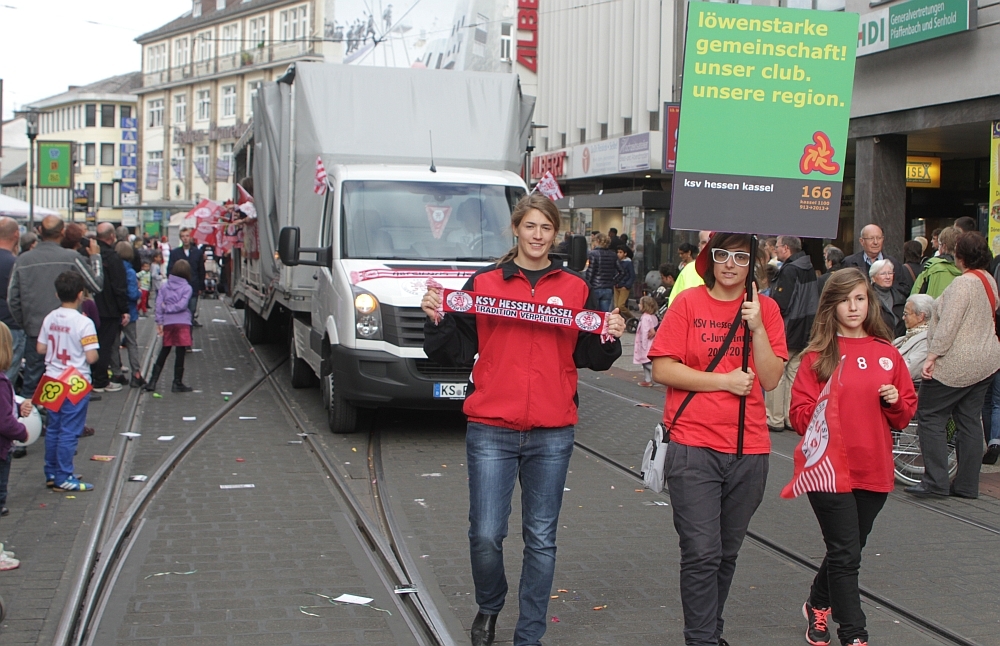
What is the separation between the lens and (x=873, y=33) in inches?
670

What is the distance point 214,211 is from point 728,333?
60.7 feet

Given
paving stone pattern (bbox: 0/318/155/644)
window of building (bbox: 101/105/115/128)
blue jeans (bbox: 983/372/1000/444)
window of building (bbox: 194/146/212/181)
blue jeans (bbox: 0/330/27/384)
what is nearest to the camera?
paving stone pattern (bbox: 0/318/155/644)

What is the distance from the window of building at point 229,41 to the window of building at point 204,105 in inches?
117

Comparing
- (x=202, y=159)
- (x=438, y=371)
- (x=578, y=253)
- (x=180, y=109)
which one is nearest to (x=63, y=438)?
(x=438, y=371)

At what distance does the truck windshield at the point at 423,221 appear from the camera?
417 inches

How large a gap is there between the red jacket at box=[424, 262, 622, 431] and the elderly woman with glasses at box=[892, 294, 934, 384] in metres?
4.23

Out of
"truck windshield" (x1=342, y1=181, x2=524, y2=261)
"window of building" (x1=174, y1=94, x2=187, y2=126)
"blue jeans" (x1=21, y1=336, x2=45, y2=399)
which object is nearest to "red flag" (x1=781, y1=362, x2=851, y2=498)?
"truck windshield" (x1=342, y1=181, x2=524, y2=261)

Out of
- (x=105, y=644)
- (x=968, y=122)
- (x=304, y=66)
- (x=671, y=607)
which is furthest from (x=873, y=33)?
(x=105, y=644)

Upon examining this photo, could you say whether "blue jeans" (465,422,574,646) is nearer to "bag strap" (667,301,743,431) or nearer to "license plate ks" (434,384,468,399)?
"bag strap" (667,301,743,431)

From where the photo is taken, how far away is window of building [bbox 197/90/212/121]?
74875mm

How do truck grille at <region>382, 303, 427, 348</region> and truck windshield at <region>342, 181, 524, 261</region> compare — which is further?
truck windshield at <region>342, 181, 524, 261</region>

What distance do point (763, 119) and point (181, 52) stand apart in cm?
8098

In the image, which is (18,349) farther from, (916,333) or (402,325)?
(916,333)

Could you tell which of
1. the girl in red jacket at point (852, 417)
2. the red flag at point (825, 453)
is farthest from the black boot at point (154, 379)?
the red flag at point (825, 453)
